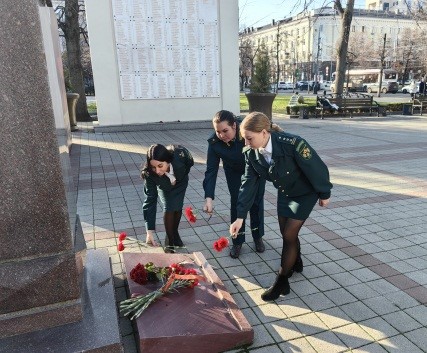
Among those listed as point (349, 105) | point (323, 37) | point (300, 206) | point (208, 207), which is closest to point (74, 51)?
Result: point (349, 105)

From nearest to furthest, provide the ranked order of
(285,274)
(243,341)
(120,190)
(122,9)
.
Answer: (243,341) → (285,274) → (120,190) → (122,9)

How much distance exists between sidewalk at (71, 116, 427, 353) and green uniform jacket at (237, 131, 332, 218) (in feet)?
3.10

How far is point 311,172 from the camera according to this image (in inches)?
110

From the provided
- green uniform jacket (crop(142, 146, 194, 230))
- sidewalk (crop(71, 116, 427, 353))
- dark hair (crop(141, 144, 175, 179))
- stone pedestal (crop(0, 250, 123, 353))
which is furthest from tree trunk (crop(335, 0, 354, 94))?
stone pedestal (crop(0, 250, 123, 353))

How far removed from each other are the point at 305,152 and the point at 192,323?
57.4 inches

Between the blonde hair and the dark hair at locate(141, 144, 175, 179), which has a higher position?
the blonde hair

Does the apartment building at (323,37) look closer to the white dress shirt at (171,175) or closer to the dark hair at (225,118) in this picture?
the dark hair at (225,118)

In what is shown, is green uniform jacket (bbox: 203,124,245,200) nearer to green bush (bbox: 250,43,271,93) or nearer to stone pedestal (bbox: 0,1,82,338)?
stone pedestal (bbox: 0,1,82,338)

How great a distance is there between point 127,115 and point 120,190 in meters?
6.45

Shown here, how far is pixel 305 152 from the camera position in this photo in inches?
109

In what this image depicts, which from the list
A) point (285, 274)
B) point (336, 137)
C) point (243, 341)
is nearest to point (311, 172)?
point (285, 274)

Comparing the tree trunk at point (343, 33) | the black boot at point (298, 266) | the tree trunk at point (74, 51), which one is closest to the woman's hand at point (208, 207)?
the black boot at point (298, 266)

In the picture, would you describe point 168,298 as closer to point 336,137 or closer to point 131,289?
point 131,289

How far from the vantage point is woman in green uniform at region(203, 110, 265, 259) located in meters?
3.40
